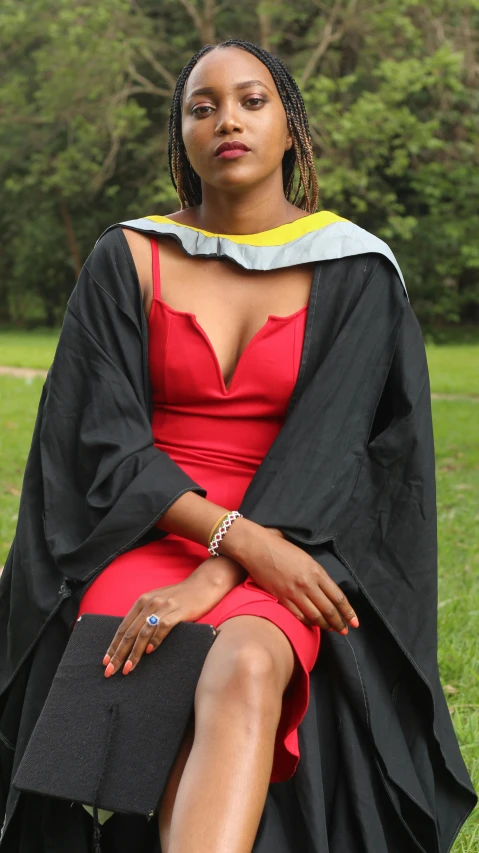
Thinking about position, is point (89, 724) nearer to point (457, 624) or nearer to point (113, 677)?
point (113, 677)

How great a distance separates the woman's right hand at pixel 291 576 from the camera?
2152 mm

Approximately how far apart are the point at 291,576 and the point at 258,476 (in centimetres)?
29

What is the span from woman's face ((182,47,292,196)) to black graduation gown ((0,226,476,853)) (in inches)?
12.9

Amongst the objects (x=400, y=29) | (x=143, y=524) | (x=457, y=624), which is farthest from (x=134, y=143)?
(x=143, y=524)

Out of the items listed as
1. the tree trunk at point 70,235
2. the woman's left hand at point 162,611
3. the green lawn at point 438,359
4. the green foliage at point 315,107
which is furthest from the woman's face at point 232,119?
the tree trunk at point 70,235

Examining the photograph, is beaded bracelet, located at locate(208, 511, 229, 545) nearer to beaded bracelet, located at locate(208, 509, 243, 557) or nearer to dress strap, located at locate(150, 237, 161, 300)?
beaded bracelet, located at locate(208, 509, 243, 557)

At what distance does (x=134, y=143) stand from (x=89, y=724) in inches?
821

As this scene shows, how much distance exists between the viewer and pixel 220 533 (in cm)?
225

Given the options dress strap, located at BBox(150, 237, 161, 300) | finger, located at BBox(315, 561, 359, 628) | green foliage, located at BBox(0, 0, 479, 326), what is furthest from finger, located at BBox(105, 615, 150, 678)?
green foliage, located at BBox(0, 0, 479, 326)

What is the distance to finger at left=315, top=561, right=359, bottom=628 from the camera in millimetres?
2182

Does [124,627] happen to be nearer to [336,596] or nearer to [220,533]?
[220,533]

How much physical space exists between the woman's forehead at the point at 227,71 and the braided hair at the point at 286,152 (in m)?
0.03

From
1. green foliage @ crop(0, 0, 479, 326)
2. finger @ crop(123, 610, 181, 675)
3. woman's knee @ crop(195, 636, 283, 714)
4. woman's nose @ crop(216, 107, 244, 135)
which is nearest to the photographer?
woman's knee @ crop(195, 636, 283, 714)

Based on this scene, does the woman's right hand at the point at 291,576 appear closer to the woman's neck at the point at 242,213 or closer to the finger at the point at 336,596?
the finger at the point at 336,596
